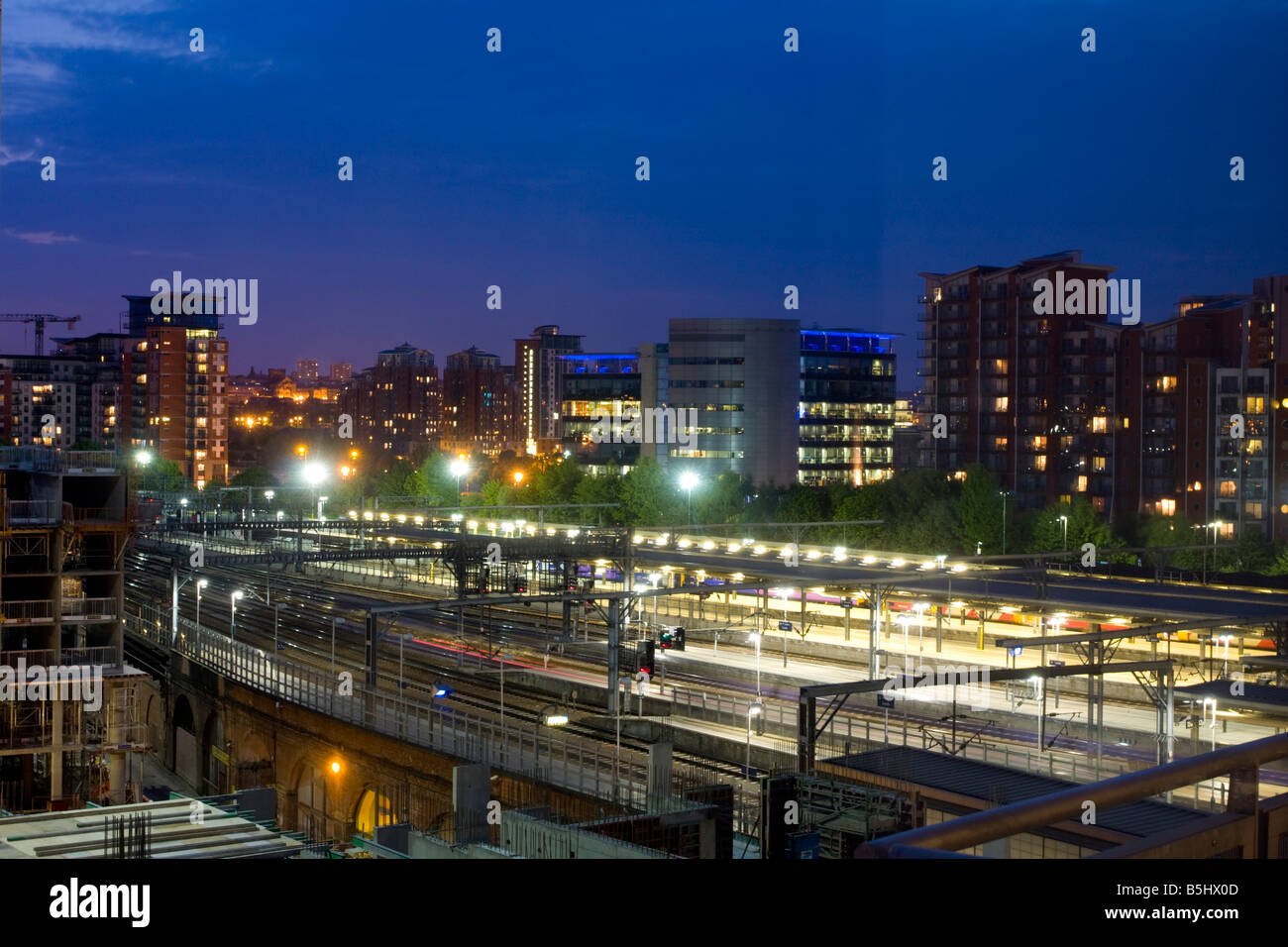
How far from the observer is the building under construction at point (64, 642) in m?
23.4

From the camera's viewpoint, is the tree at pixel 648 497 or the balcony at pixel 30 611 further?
the tree at pixel 648 497

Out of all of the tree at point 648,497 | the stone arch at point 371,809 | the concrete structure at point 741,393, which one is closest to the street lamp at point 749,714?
the stone arch at point 371,809

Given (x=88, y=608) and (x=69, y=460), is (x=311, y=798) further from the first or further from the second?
(x=69, y=460)

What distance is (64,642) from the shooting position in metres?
27.8

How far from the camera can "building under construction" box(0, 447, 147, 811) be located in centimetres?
2342

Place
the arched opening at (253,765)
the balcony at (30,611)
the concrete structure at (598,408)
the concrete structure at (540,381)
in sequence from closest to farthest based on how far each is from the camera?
the balcony at (30,611) < the arched opening at (253,765) < the concrete structure at (598,408) < the concrete structure at (540,381)

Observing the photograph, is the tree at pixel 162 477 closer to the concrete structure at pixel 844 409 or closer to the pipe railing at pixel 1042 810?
the concrete structure at pixel 844 409

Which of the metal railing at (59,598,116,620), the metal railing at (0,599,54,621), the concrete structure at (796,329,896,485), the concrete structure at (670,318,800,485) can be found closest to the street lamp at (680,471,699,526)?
the concrete structure at (670,318,800,485)

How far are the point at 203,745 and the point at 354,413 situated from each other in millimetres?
132958

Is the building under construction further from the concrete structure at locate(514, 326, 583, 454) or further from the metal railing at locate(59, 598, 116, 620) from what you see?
the concrete structure at locate(514, 326, 583, 454)
